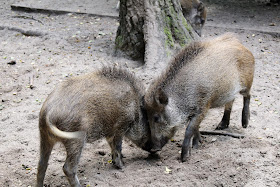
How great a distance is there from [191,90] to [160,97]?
39 centimetres

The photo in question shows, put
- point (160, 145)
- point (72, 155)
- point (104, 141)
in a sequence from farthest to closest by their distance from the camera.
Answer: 1. point (104, 141)
2. point (160, 145)
3. point (72, 155)

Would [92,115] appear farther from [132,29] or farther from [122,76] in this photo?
[132,29]

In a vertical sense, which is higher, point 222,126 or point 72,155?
point 72,155

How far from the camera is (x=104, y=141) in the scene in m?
4.79

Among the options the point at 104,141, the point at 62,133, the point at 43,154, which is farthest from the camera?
the point at 104,141

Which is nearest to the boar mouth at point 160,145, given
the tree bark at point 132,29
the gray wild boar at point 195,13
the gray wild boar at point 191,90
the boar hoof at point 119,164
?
the gray wild boar at point 191,90

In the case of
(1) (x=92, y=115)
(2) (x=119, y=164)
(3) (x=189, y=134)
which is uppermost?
(1) (x=92, y=115)

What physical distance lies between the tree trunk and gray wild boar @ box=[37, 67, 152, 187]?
2208 millimetres

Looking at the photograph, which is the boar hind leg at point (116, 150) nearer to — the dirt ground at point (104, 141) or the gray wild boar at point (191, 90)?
the dirt ground at point (104, 141)

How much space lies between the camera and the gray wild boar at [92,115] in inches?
132

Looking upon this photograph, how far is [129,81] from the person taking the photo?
4.15m

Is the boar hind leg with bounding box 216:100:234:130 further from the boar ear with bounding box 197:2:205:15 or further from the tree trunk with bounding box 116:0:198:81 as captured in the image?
the boar ear with bounding box 197:2:205:15

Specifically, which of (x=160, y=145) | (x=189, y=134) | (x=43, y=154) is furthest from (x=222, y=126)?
(x=43, y=154)

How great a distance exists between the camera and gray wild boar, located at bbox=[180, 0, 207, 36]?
Answer: 9113 millimetres
